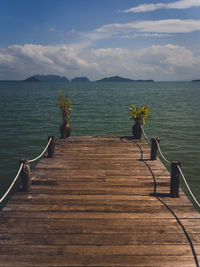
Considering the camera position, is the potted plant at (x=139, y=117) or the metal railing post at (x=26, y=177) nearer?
the metal railing post at (x=26, y=177)

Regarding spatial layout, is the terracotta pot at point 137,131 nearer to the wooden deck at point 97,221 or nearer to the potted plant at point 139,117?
the potted plant at point 139,117

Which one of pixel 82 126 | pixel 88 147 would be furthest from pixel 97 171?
pixel 82 126

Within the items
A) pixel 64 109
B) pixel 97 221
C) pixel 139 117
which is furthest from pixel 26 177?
pixel 139 117

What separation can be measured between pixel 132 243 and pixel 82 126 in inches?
735

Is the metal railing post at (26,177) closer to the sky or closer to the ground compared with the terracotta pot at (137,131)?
closer to the ground

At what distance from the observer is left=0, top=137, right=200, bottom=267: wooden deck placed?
3658 mm

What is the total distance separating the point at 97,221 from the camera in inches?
178

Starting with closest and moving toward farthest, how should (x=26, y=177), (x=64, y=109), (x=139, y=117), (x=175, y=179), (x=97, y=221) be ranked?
(x=97, y=221), (x=175, y=179), (x=26, y=177), (x=139, y=117), (x=64, y=109)

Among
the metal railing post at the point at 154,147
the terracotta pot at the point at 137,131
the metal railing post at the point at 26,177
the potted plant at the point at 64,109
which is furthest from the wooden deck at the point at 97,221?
the potted plant at the point at 64,109

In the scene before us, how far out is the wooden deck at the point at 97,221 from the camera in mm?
3658

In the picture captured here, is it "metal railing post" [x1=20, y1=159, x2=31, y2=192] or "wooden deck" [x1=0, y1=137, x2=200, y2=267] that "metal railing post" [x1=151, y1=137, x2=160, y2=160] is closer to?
"wooden deck" [x1=0, y1=137, x2=200, y2=267]

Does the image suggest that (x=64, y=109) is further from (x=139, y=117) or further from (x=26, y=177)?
(x=26, y=177)

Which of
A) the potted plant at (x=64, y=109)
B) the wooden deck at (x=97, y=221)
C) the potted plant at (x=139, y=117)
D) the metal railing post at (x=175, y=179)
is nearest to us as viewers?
the wooden deck at (x=97, y=221)

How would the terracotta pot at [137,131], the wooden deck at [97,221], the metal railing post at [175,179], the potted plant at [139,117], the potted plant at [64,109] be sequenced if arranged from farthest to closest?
the terracotta pot at [137,131] → the potted plant at [64,109] → the potted plant at [139,117] → the metal railing post at [175,179] → the wooden deck at [97,221]
